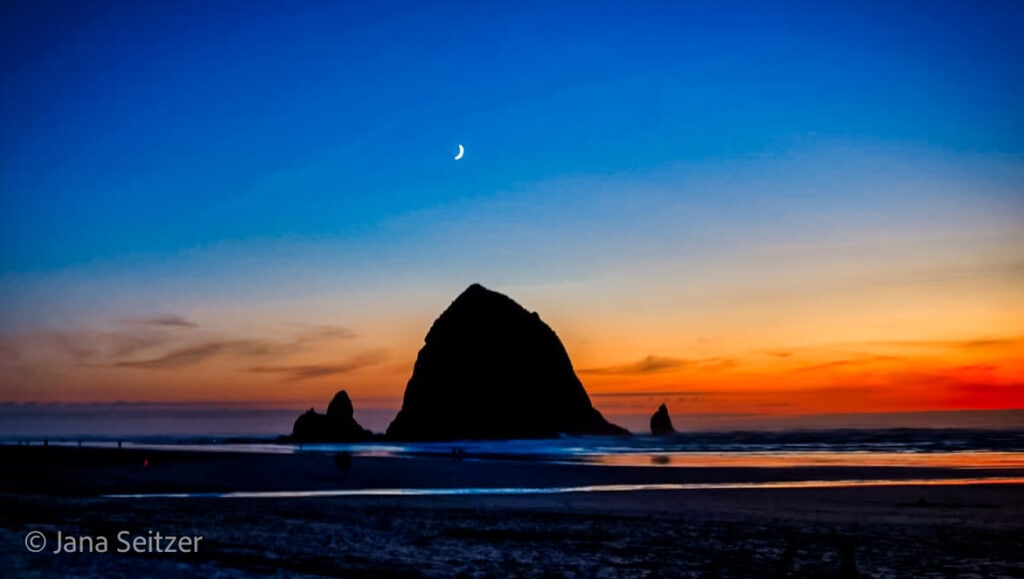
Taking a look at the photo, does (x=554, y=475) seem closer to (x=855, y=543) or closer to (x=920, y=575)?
(x=855, y=543)

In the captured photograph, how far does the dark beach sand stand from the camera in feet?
45.9

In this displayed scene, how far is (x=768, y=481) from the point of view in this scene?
1385 inches

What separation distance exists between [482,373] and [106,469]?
117 meters

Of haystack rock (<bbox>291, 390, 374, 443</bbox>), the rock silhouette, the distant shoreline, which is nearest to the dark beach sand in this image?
the distant shoreline

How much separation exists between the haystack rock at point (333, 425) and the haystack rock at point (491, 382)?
8.02 meters

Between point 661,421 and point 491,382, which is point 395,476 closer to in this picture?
point 491,382

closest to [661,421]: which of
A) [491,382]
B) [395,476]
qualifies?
[491,382]

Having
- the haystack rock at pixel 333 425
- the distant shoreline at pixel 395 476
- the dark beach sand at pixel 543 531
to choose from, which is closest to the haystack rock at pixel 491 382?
the haystack rock at pixel 333 425

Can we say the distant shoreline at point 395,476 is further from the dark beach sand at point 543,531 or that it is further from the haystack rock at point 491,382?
the haystack rock at point 491,382

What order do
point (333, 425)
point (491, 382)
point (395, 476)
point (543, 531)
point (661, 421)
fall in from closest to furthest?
point (543, 531), point (395, 476), point (491, 382), point (333, 425), point (661, 421)

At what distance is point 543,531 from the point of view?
1916cm

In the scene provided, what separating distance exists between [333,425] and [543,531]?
149738 mm

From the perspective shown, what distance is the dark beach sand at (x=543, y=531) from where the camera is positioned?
13977mm

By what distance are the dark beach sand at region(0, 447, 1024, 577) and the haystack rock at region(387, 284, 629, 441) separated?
121 m
